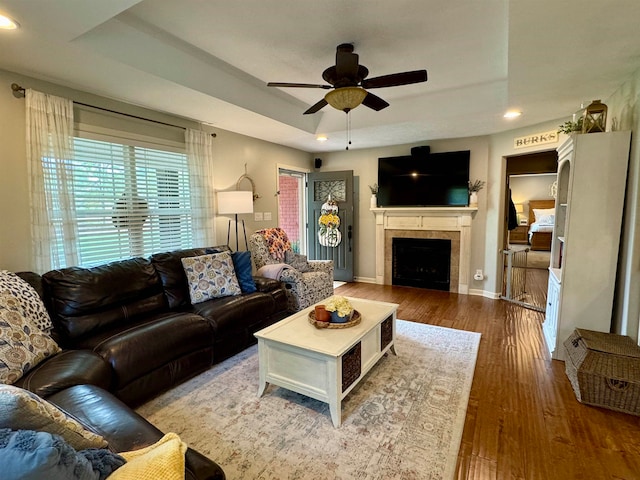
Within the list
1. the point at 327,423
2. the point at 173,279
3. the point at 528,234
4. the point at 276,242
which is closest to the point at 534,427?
the point at 327,423

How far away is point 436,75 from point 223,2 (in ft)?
7.11

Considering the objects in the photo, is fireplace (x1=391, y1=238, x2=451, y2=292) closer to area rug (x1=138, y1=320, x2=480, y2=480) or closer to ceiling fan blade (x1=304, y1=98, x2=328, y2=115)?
area rug (x1=138, y1=320, x2=480, y2=480)

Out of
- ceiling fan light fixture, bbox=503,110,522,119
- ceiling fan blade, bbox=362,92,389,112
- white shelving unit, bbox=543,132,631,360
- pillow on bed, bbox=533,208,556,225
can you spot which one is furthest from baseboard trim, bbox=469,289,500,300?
pillow on bed, bbox=533,208,556,225

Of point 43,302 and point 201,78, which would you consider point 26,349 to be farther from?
point 201,78

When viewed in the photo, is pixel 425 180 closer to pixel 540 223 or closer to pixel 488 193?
pixel 488 193

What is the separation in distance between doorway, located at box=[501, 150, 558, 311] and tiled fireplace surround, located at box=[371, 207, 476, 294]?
59 cm

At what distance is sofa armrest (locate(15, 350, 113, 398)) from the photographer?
5.30ft

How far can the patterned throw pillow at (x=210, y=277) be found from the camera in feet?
9.95

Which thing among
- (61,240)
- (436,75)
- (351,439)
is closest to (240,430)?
(351,439)

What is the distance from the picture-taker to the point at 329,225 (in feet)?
19.2

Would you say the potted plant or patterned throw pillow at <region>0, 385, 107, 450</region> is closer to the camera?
patterned throw pillow at <region>0, 385, 107, 450</region>

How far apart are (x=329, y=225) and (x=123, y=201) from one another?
11.3 feet

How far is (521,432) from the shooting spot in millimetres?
1955

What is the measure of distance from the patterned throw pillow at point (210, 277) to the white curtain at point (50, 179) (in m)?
0.97
